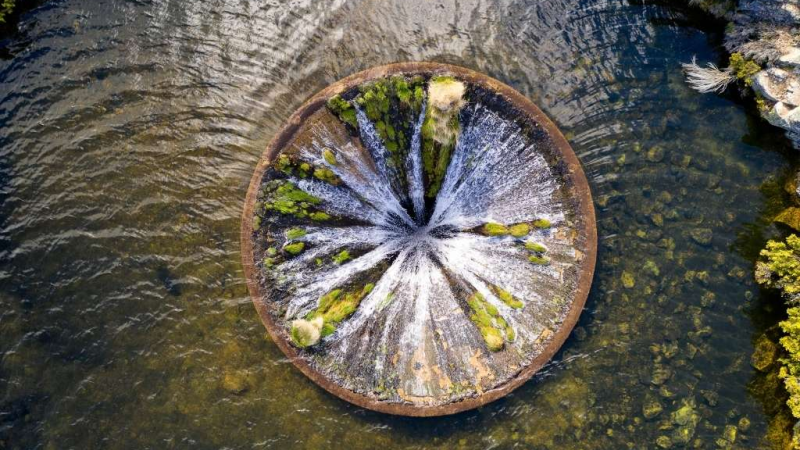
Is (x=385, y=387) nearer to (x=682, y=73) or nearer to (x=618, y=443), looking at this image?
(x=618, y=443)

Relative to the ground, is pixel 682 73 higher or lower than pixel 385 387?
higher

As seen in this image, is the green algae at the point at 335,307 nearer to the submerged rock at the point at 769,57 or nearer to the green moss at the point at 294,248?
the green moss at the point at 294,248

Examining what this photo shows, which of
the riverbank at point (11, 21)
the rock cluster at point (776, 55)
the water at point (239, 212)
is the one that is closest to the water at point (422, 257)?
the water at point (239, 212)

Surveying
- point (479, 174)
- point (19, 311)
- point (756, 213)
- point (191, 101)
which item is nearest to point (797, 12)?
point (756, 213)

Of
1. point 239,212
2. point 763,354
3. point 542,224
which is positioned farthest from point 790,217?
point 239,212

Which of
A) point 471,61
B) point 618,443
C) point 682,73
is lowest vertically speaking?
point 618,443

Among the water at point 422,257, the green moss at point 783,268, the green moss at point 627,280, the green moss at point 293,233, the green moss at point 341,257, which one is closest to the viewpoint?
the green moss at point 783,268

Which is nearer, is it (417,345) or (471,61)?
(417,345)

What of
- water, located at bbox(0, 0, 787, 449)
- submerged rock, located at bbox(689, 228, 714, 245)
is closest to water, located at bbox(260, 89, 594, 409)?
water, located at bbox(0, 0, 787, 449)
